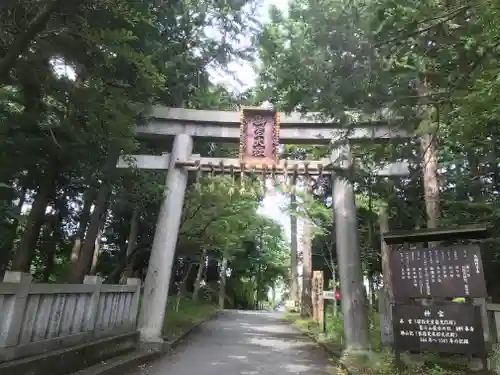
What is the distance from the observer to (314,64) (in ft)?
19.5

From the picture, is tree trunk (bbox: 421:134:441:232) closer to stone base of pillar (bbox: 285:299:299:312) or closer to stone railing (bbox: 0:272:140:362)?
stone railing (bbox: 0:272:140:362)

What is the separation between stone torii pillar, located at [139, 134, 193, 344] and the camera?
381 inches

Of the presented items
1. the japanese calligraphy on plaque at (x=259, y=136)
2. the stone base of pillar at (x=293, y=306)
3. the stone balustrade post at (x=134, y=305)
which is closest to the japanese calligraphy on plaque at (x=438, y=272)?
the japanese calligraphy on plaque at (x=259, y=136)

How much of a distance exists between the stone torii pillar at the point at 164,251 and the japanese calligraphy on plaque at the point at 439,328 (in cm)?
549

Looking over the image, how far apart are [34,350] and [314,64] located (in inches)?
215

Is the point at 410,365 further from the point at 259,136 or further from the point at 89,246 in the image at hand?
the point at 89,246

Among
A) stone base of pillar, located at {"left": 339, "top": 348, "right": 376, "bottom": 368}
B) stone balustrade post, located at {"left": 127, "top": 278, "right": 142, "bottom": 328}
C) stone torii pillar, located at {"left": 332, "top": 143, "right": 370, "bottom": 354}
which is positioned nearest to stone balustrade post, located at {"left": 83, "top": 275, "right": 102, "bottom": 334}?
stone balustrade post, located at {"left": 127, "top": 278, "right": 142, "bottom": 328}

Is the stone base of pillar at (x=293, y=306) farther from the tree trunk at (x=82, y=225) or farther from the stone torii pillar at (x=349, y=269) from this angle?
the stone torii pillar at (x=349, y=269)

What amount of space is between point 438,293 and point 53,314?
→ 5.85 meters

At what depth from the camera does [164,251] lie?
10.3 m

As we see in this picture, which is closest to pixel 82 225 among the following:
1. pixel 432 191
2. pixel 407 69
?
pixel 432 191

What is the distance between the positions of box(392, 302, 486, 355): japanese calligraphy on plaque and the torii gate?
3.02 metres

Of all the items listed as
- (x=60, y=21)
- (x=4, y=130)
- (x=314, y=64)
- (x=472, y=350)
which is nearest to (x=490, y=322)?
(x=472, y=350)

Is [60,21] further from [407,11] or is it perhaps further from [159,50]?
[159,50]
